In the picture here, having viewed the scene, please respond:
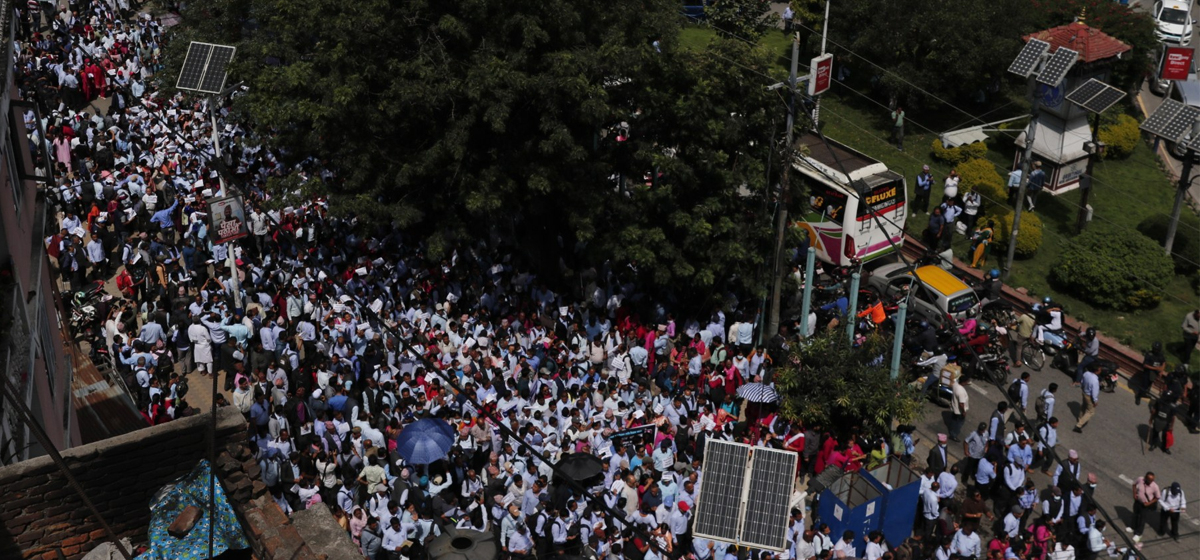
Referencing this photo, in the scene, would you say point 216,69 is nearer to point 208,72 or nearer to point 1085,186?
point 208,72

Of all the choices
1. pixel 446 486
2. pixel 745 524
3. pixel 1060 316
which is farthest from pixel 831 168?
pixel 745 524

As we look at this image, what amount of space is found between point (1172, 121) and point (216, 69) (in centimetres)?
1821

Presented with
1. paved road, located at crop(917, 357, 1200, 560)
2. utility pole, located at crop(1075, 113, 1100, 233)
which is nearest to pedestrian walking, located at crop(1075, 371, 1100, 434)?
paved road, located at crop(917, 357, 1200, 560)

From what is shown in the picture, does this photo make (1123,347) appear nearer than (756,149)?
No

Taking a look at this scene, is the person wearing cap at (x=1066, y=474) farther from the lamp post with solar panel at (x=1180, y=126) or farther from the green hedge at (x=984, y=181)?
the green hedge at (x=984, y=181)

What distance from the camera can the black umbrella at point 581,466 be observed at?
1658cm

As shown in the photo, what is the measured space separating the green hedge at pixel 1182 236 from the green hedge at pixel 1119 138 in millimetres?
2927

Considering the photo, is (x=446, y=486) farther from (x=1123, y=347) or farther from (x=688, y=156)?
(x=1123, y=347)

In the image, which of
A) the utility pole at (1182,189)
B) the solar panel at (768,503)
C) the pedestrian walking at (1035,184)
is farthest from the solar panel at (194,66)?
the utility pole at (1182,189)

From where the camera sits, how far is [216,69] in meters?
22.0

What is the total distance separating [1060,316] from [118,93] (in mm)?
23169

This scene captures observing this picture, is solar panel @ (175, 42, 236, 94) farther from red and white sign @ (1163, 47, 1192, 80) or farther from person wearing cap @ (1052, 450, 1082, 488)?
red and white sign @ (1163, 47, 1192, 80)

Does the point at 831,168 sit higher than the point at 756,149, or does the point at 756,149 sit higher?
the point at 756,149

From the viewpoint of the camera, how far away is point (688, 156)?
2202cm
